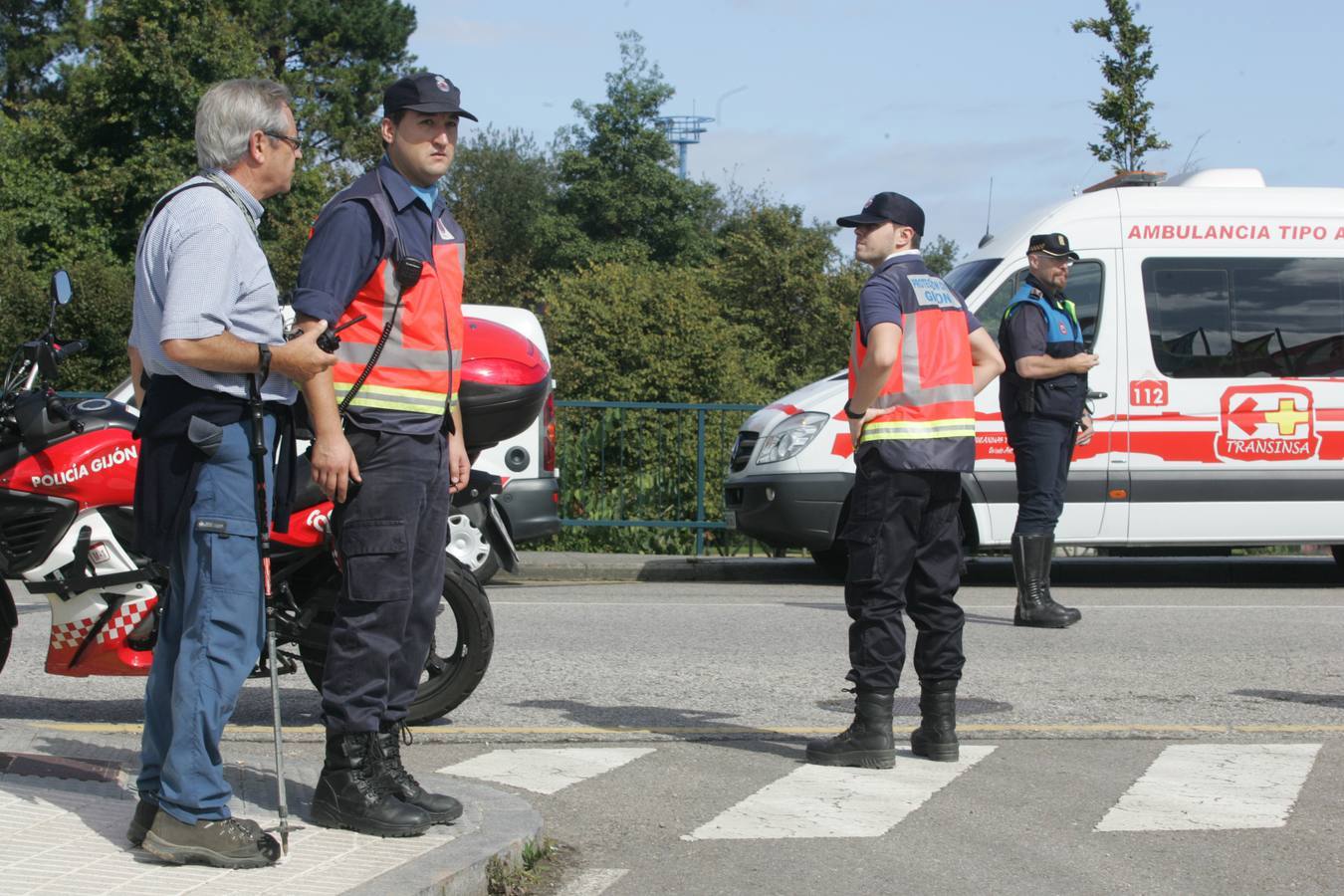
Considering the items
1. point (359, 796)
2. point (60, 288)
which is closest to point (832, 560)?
point (60, 288)

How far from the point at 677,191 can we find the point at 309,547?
57.5 meters

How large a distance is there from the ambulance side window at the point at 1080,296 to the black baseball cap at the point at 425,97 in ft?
24.5

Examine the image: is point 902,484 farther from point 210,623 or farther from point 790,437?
point 790,437

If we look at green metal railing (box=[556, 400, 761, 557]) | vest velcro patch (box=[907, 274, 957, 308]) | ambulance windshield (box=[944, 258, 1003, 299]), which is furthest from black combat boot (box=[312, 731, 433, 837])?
green metal railing (box=[556, 400, 761, 557])

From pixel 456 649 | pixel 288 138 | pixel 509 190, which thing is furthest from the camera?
pixel 509 190

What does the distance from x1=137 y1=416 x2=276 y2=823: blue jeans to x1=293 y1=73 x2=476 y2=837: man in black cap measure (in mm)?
324

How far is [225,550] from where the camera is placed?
3.91m

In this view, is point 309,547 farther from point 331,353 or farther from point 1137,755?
point 1137,755

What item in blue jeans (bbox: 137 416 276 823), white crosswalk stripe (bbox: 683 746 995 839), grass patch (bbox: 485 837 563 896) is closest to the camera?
blue jeans (bbox: 137 416 276 823)

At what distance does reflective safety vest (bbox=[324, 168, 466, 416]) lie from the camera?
14.3 feet

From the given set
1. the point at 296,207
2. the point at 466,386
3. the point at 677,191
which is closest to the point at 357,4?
the point at 677,191

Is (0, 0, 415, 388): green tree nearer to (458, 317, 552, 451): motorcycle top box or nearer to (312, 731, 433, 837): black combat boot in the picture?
(458, 317, 552, 451): motorcycle top box

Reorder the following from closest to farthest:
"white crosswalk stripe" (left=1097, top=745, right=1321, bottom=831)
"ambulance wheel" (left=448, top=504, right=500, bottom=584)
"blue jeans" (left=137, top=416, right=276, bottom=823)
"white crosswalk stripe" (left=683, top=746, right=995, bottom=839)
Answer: "blue jeans" (left=137, top=416, right=276, bottom=823) < "white crosswalk stripe" (left=683, top=746, right=995, bottom=839) < "white crosswalk stripe" (left=1097, top=745, right=1321, bottom=831) < "ambulance wheel" (left=448, top=504, right=500, bottom=584)

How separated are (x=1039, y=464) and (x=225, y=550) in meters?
6.05
